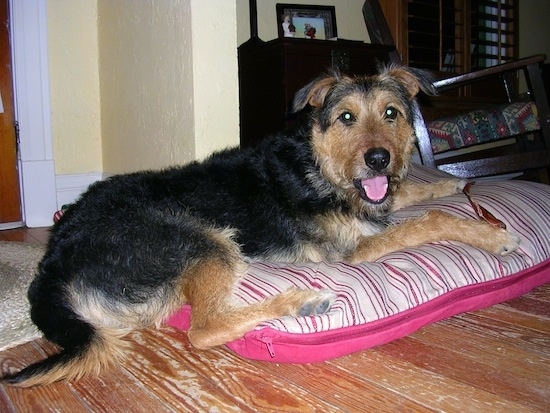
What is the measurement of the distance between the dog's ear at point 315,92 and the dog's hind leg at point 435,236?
816 mm

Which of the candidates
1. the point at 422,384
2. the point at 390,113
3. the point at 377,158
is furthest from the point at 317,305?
the point at 390,113

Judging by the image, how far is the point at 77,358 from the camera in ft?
5.67

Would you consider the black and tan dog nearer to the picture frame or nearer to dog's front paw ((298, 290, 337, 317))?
dog's front paw ((298, 290, 337, 317))

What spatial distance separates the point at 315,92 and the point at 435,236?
1026 mm

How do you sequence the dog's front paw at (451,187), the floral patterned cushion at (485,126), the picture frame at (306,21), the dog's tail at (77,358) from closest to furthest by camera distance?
the dog's tail at (77,358) < the dog's front paw at (451,187) < the floral patterned cushion at (485,126) < the picture frame at (306,21)

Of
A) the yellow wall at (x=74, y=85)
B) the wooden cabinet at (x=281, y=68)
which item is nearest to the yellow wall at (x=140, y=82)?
the yellow wall at (x=74, y=85)

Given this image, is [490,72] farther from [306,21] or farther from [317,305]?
[317,305]

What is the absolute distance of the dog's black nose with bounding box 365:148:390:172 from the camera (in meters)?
2.37

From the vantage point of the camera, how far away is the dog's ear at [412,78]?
9.00 feet

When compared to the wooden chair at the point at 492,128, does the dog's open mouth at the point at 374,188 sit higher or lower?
lower

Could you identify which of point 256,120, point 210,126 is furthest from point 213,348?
point 256,120

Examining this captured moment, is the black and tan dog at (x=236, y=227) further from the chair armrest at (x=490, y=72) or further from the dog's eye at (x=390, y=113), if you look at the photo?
the chair armrest at (x=490, y=72)

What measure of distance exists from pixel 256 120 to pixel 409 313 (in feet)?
9.51

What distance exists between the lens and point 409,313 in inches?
81.1
